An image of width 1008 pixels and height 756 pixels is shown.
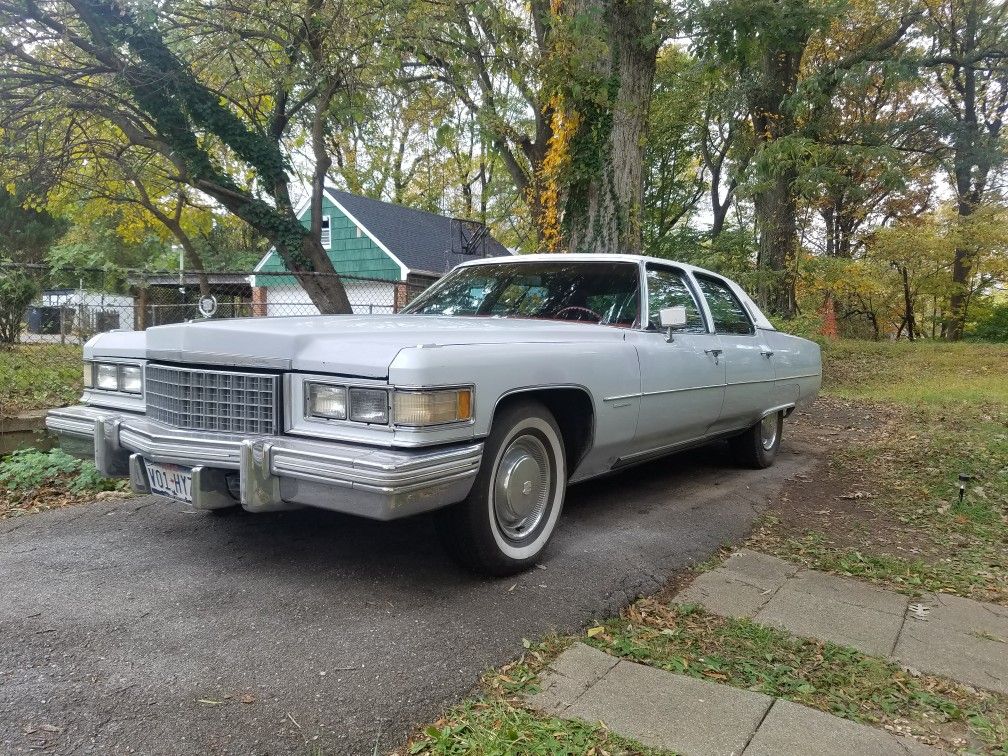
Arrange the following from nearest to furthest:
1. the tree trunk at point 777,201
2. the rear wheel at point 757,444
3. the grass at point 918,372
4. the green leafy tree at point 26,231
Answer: the rear wheel at point 757,444 < the grass at point 918,372 < the tree trunk at point 777,201 < the green leafy tree at point 26,231

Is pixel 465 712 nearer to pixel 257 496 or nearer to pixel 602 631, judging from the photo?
pixel 602 631

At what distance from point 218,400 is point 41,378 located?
197 inches

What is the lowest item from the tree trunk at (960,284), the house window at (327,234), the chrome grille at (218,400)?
the chrome grille at (218,400)

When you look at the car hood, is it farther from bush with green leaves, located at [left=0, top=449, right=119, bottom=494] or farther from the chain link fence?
bush with green leaves, located at [left=0, top=449, right=119, bottom=494]

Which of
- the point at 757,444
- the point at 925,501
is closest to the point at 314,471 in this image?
the point at 757,444

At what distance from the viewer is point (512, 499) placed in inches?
125

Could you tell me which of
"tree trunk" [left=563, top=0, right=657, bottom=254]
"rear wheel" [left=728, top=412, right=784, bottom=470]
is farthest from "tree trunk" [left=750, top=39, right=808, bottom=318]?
"rear wheel" [left=728, top=412, right=784, bottom=470]

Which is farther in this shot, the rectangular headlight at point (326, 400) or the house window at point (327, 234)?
the house window at point (327, 234)

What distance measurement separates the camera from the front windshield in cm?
436

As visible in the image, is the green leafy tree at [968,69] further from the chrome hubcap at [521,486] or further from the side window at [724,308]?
the chrome hubcap at [521,486]

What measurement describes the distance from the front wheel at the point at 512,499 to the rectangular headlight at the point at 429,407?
0.30 meters

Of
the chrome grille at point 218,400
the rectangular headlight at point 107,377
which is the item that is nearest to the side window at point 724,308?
the chrome grille at point 218,400

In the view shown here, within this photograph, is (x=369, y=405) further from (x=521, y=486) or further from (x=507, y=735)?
(x=507, y=735)

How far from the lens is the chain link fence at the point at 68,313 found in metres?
6.38
